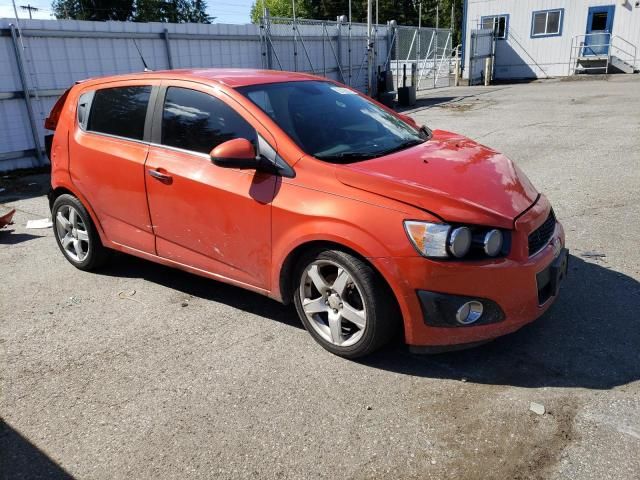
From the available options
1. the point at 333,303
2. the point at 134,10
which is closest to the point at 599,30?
the point at 333,303

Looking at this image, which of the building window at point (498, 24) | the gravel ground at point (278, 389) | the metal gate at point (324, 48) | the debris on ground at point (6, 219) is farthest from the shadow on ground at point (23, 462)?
the building window at point (498, 24)

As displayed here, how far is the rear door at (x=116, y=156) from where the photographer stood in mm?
4156

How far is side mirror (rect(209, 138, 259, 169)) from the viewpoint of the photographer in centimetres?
331

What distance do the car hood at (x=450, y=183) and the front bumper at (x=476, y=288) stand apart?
0.63 feet

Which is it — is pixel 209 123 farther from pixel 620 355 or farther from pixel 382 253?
pixel 620 355

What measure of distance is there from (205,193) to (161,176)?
46cm

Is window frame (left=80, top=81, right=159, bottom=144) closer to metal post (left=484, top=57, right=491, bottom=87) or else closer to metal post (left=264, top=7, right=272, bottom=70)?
metal post (left=264, top=7, right=272, bottom=70)

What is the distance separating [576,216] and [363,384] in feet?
12.6

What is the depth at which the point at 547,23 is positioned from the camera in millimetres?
26688

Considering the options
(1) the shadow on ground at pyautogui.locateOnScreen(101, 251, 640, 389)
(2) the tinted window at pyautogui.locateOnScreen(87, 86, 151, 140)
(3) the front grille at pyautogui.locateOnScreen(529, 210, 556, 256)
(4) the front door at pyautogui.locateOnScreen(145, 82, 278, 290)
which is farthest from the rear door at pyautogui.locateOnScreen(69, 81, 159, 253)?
(3) the front grille at pyautogui.locateOnScreen(529, 210, 556, 256)

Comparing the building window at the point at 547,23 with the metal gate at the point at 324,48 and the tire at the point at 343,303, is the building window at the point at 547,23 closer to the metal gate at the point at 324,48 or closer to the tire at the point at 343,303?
the metal gate at the point at 324,48

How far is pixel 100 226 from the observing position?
4.57 m

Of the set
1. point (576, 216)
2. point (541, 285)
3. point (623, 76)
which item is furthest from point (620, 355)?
point (623, 76)

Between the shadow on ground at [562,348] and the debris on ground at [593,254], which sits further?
the debris on ground at [593,254]
